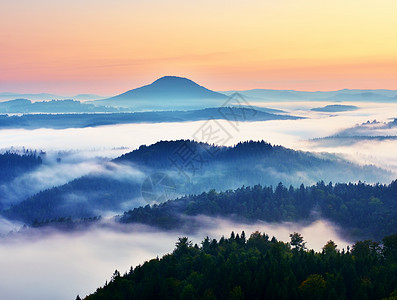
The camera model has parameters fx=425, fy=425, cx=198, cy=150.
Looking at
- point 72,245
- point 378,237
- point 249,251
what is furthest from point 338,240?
point 72,245

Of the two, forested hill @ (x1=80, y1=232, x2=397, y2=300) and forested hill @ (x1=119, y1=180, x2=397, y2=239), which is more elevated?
forested hill @ (x1=80, y1=232, x2=397, y2=300)

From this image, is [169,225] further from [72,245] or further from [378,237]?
[378,237]

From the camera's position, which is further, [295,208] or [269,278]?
[295,208]

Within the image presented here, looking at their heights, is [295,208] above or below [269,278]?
below

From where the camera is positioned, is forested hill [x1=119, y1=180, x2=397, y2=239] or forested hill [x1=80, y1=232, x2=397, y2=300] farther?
forested hill [x1=119, y1=180, x2=397, y2=239]
